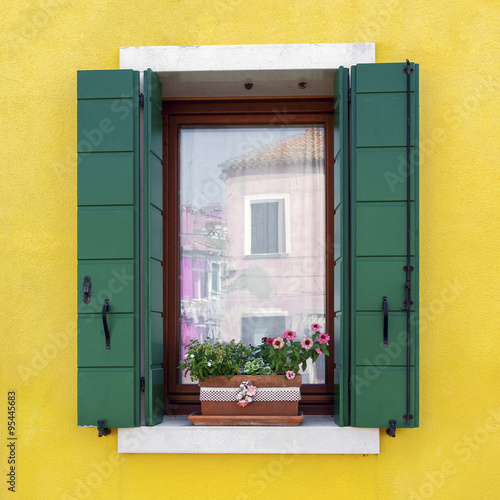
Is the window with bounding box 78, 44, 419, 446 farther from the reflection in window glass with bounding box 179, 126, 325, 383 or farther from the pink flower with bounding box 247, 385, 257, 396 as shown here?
the pink flower with bounding box 247, 385, 257, 396

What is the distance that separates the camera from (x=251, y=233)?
4090mm

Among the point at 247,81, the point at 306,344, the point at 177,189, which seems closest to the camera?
the point at 306,344

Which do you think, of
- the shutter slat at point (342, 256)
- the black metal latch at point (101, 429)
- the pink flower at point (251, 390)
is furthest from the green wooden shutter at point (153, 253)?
the shutter slat at point (342, 256)

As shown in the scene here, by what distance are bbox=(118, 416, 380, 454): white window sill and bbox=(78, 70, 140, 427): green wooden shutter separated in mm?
159

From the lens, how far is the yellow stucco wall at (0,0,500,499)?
11.9 ft

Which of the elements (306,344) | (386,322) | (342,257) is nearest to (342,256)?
(342,257)

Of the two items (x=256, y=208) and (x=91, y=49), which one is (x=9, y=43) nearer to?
(x=91, y=49)

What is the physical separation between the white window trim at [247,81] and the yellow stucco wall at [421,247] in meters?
0.10

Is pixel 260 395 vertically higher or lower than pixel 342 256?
lower

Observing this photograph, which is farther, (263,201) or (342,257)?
(263,201)

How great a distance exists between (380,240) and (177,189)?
1.34 metres

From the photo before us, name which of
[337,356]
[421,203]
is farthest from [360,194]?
[337,356]

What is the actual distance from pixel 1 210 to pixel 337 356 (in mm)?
2165

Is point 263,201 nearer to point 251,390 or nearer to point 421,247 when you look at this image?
point 421,247
